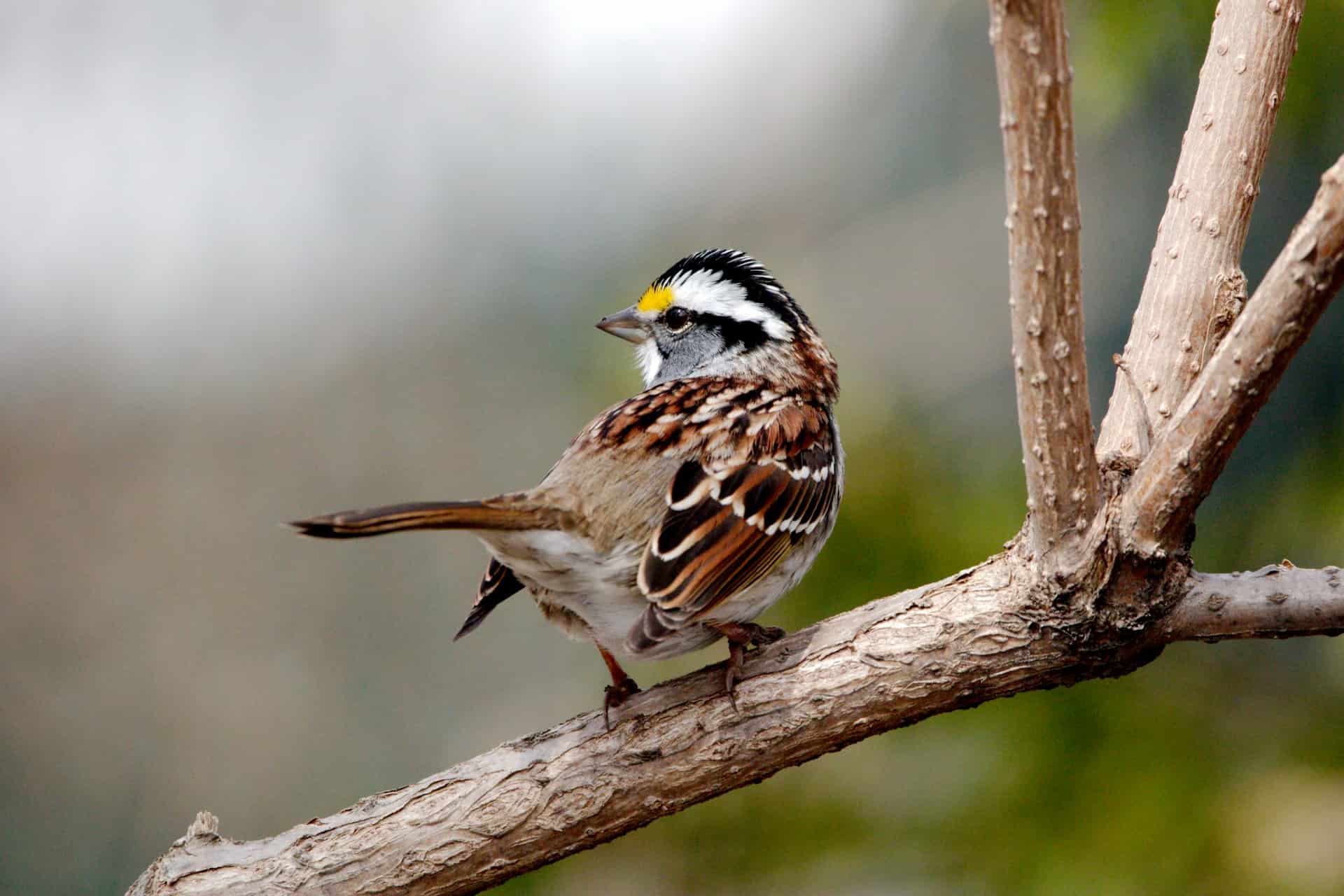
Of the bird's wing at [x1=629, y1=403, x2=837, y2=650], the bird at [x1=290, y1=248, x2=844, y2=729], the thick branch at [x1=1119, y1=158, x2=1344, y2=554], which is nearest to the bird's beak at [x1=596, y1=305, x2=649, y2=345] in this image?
the bird at [x1=290, y1=248, x2=844, y2=729]

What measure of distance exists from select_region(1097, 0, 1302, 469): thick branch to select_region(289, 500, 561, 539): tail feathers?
Result: 1262mm

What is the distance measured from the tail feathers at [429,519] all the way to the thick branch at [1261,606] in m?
1.34

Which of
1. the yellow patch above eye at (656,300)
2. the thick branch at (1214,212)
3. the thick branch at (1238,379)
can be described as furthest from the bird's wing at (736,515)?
the thick branch at (1238,379)

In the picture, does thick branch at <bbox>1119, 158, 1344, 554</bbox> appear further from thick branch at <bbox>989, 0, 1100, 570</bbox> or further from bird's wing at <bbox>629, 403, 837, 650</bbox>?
bird's wing at <bbox>629, 403, 837, 650</bbox>

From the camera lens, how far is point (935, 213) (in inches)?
245

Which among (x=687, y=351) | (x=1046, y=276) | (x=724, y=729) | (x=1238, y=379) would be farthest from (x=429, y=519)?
(x=687, y=351)

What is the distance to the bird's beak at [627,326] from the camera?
3924 mm

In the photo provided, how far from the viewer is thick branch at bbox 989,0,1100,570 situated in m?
1.85

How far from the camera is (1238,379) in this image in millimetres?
2111

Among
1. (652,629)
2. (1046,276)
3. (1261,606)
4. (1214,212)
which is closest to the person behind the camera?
(1046,276)

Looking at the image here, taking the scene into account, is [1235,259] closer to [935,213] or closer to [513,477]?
[935,213]

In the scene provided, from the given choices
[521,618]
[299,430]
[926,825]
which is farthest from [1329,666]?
[299,430]

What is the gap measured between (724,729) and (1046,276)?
1204 mm

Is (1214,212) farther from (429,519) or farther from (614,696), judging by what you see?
(429,519)
